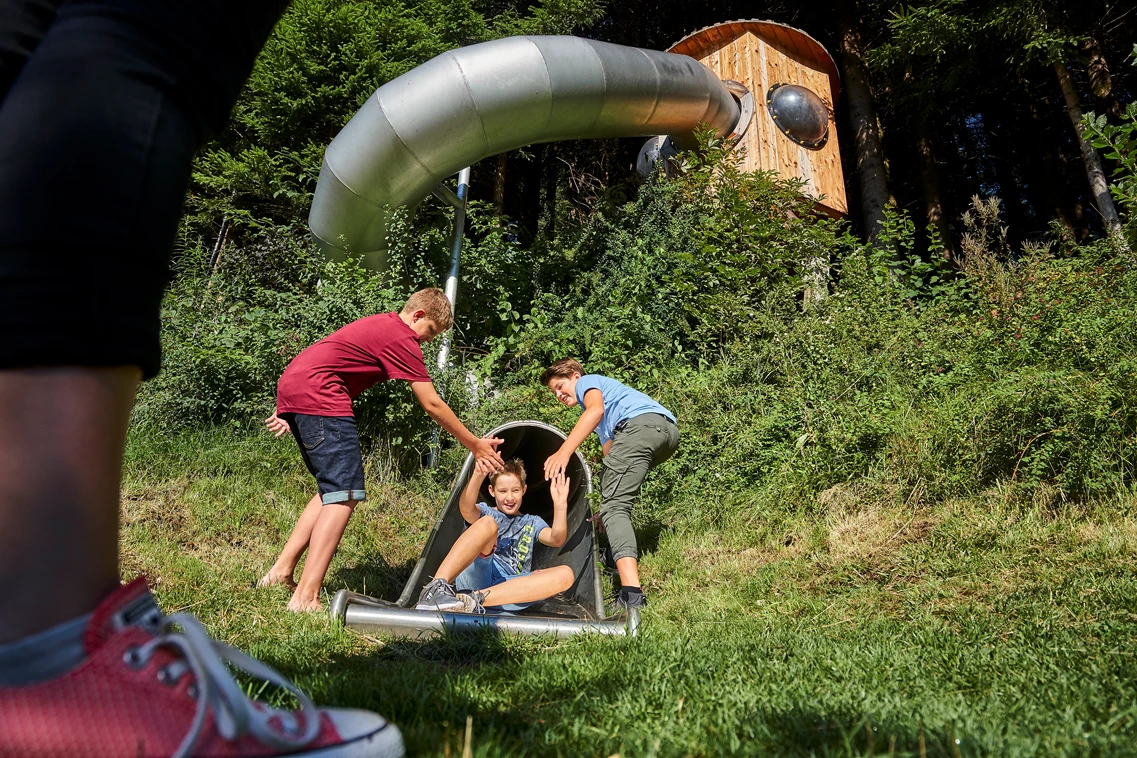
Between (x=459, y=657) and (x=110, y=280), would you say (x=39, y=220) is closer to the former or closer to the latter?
(x=110, y=280)

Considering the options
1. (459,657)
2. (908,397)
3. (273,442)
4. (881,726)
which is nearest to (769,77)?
(908,397)

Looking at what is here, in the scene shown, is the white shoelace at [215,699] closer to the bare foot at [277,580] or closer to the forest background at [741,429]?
the forest background at [741,429]

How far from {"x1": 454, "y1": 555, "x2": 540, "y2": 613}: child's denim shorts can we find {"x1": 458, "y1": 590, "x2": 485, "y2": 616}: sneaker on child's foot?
41cm

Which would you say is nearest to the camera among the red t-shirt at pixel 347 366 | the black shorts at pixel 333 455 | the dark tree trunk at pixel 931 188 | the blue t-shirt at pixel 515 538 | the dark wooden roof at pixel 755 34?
the black shorts at pixel 333 455

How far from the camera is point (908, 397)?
558 centimetres

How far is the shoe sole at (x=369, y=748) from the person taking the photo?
33.1 inches

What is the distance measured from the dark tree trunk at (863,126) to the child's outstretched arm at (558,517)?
785 cm

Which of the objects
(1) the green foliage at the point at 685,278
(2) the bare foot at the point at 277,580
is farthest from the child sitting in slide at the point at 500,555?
(1) the green foliage at the point at 685,278

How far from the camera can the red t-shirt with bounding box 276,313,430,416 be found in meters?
4.20

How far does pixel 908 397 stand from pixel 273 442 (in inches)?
192

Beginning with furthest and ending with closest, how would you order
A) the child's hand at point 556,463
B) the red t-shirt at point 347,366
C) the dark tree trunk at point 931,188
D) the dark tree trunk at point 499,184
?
1. the dark tree trunk at point 499,184
2. the dark tree trunk at point 931,188
3. the child's hand at point 556,463
4. the red t-shirt at point 347,366

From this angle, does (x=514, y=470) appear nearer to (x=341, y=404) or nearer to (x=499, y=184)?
(x=341, y=404)

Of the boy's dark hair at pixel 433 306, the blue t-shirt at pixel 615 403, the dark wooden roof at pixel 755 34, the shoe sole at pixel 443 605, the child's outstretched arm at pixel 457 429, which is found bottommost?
the shoe sole at pixel 443 605

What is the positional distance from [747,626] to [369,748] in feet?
8.78
